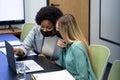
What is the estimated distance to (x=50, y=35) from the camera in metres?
2.41

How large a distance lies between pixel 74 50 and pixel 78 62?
0.31 ft

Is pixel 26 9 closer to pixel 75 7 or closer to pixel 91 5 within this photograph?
pixel 75 7

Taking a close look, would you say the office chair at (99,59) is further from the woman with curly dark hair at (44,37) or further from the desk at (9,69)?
the woman with curly dark hair at (44,37)


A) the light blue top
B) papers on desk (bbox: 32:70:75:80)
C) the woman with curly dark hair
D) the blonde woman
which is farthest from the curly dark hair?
papers on desk (bbox: 32:70:75:80)

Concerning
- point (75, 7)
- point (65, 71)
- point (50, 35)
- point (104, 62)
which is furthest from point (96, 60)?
point (75, 7)

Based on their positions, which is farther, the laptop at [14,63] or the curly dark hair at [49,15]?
the curly dark hair at [49,15]

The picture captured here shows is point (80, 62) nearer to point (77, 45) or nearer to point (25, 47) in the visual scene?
point (77, 45)

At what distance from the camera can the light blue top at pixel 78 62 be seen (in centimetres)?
188

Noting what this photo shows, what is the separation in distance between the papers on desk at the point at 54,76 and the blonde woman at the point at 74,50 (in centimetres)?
10

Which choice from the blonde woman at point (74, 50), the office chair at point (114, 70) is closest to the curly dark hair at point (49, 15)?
the blonde woman at point (74, 50)

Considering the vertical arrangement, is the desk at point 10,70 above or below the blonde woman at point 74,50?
below

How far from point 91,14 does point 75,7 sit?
0.34m

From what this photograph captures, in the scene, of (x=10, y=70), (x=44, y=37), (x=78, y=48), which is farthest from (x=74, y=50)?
(x=44, y=37)

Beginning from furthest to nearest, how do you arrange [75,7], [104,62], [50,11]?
[75,7]
[50,11]
[104,62]
